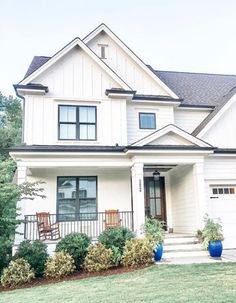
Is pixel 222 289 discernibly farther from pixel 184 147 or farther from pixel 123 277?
pixel 184 147

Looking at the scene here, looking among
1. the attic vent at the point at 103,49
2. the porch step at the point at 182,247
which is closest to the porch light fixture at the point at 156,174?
the porch step at the point at 182,247

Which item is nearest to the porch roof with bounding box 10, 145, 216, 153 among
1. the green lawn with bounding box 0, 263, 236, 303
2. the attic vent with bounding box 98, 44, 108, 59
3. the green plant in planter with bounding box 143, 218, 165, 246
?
the green plant in planter with bounding box 143, 218, 165, 246

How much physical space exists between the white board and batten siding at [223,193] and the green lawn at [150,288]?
3.95 m

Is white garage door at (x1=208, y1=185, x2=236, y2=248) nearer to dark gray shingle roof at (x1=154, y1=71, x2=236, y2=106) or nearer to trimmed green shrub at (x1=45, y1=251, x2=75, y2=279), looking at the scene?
dark gray shingle roof at (x1=154, y1=71, x2=236, y2=106)

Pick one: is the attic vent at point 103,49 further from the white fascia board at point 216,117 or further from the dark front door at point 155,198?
the dark front door at point 155,198

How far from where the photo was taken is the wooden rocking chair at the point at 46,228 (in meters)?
10.9

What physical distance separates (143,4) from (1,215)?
1216 centimetres

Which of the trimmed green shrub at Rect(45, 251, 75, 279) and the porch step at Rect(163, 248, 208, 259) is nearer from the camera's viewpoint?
the trimmed green shrub at Rect(45, 251, 75, 279)

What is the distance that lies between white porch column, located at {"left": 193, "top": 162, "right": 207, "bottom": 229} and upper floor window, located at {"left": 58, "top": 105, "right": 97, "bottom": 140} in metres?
4.15

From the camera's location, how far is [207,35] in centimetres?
1838

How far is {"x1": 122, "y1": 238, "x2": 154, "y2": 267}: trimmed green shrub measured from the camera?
8648 mm

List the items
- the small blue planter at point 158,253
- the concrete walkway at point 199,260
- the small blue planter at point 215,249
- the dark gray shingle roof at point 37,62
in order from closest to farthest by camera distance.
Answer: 1. the concrete walkway at point 199,260
2. the small blue planter at point 158,253
3. the small blue planter at point 215,249
4. the dark gray shingle roof at point 37,62

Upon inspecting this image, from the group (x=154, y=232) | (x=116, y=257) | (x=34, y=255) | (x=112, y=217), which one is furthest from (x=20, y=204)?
(x=154, y=232)

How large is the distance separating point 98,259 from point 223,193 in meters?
6.13
